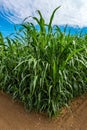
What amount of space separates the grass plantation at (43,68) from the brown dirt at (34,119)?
0.09m

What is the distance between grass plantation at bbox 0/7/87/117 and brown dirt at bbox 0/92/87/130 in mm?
89

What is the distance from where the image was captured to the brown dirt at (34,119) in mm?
3514

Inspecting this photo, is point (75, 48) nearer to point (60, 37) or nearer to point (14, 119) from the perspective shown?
point (60, 37)

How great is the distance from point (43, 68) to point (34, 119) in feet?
1.93

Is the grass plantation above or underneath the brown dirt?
above

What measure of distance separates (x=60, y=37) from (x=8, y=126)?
1193 mm

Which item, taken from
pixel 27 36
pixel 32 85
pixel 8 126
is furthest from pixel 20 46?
pixel 8 126

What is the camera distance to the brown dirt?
351 cm

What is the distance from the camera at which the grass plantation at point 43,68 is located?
348 centimetres

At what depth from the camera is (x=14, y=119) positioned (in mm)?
3572

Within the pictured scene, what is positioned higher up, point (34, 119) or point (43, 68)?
point (43, 68)

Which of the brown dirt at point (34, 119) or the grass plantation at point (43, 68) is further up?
the grass plantation at point (43, 68)

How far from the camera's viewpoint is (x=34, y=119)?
358cm

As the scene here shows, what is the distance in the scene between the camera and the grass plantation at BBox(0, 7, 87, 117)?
3.48 metres
